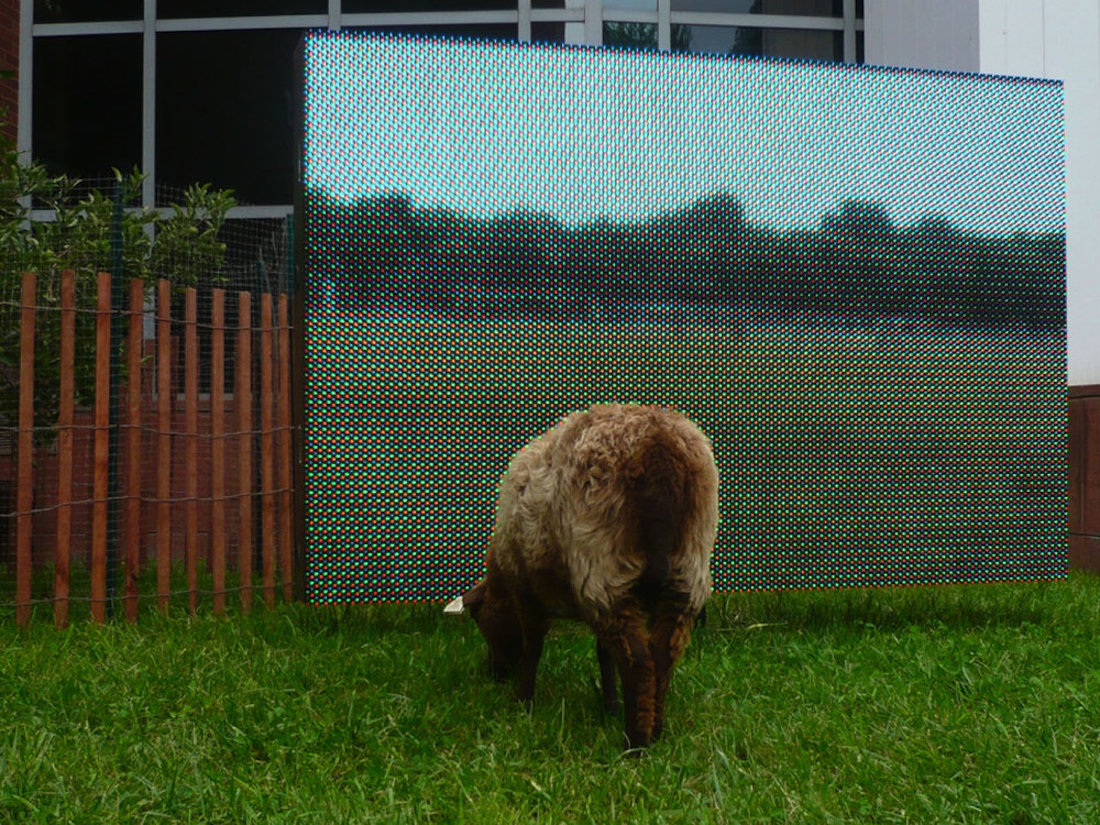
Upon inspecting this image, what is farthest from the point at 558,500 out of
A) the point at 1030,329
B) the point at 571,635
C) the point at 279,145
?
the point at 279,145

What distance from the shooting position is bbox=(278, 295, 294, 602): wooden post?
5.62 metres

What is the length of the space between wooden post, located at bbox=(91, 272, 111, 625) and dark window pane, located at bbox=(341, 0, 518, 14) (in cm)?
465

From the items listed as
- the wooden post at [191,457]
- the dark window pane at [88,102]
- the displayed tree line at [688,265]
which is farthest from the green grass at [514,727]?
the dark window pane at [88,102]

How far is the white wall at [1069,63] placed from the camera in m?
6.64

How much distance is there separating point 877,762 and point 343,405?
2.55 m

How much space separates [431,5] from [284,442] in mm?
4826

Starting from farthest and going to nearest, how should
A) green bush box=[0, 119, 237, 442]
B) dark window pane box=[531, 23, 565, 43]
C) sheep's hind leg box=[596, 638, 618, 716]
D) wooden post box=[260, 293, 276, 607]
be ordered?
dark window pane box=[531, 23, 565, 43], green bush box=[0, 119, 237, 442], wooden post box=[260, 293, 276, 607], sheep's hind leg box=[596, 638, 618, 716]

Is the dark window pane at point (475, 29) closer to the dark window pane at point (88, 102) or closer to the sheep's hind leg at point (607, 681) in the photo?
the dark window pane at point (88, 102)

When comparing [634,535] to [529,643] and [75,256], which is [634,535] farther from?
[75,256]

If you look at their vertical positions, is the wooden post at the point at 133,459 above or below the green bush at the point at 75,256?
below

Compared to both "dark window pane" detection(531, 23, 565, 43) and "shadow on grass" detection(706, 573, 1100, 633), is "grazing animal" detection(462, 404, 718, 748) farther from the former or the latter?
"dark window pane" detection(531, 23, 565, 43)

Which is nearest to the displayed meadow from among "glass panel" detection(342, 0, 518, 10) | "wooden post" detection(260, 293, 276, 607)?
"wooden post" detection(260, 293, 276, 607)

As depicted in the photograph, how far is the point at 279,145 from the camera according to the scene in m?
8.78

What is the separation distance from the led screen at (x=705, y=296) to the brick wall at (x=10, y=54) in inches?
198
